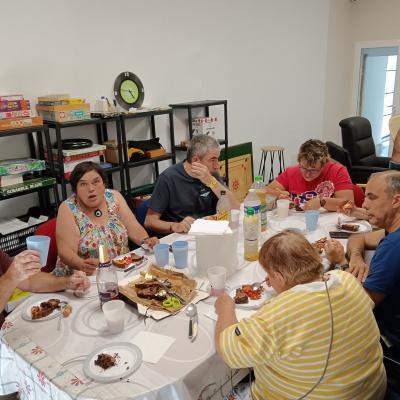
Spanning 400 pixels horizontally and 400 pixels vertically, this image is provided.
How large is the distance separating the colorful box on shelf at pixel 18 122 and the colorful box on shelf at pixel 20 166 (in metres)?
0.24

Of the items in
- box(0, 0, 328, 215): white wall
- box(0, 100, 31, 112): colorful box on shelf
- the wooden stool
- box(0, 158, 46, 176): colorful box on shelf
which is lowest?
the wooden stool

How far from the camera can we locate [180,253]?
1829mm


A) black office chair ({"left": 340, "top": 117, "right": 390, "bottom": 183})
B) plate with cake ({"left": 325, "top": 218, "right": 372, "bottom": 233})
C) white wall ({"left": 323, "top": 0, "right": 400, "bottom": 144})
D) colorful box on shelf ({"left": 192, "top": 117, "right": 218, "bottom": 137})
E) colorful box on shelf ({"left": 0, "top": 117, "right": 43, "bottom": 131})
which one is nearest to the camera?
plate with cake ({"left": 325, "top": 218, "right": 372, "bottom": 233})

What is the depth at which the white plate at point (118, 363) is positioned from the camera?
1170 mm

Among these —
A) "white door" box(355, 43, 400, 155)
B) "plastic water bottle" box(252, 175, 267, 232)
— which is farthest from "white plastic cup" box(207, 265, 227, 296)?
"white door" box(355, 43, 400, 155)

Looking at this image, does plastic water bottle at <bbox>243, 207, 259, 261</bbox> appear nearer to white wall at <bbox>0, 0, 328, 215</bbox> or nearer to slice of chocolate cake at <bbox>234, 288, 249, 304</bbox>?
slice of chocolate cake at <bbox>234, 288, 249, 304</bbox>

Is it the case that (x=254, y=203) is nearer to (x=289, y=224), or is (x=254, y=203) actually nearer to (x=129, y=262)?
(x=289, y=224)

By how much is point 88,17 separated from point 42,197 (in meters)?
1.47

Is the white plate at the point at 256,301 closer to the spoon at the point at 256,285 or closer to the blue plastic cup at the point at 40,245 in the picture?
the spoon at the point at 256,285

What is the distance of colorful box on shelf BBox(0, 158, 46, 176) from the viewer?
2644 mm

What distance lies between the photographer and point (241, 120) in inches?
189

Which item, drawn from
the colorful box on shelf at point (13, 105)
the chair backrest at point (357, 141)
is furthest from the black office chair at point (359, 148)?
the colorful box on shelf at point (13, 105)

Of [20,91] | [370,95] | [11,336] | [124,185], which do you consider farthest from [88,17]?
[370,95]

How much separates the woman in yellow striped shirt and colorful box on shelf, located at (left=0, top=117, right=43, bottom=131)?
6.78ft
